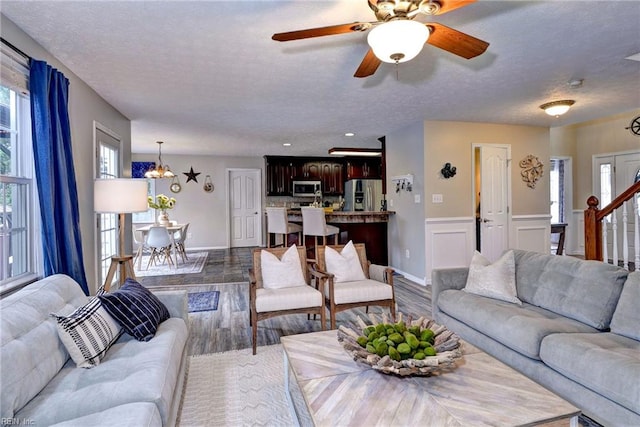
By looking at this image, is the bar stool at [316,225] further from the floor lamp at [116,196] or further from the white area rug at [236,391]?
the floor lamp at [116,196]

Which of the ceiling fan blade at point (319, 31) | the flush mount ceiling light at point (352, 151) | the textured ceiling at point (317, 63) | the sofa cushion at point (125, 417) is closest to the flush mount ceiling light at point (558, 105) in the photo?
the textured ceiling at point (317, 63)

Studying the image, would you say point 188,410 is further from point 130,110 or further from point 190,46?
point 130,110

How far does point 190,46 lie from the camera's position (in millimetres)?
2605

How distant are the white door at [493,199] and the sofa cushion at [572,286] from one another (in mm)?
2690

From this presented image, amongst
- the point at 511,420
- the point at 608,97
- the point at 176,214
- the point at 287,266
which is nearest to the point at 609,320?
the point at 511,420

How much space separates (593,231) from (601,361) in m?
1.95

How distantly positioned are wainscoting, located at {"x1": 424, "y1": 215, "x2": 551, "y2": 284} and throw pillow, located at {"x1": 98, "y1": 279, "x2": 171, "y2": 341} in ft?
12.7

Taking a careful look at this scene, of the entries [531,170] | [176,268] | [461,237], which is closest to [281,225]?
[176,268]

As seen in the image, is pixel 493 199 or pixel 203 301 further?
pixel 493 199

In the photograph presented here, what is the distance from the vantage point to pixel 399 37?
1.71m

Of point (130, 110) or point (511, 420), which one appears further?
point (130, 110)

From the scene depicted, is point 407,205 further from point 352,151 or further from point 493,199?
point 352,151

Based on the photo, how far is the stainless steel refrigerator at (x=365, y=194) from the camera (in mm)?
8469

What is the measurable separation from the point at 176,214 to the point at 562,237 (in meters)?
8.19
